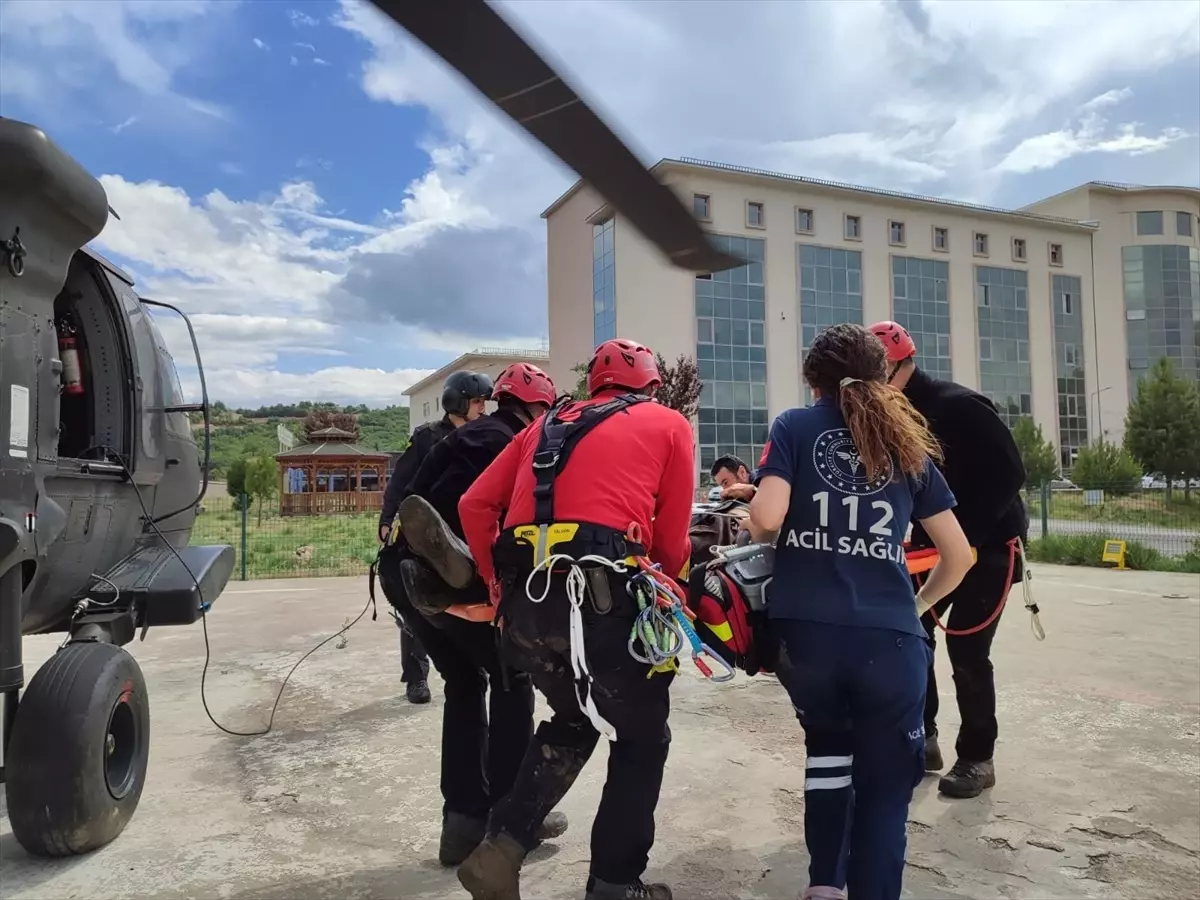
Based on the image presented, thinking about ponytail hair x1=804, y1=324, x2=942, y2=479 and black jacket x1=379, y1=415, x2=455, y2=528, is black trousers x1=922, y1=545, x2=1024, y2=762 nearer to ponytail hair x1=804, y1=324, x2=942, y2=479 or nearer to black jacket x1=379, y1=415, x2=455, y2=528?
ponytail hair x1=804, y1=324, x2=942, y2=479

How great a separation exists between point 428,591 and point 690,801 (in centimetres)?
187

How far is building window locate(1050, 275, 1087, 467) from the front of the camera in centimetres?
5841

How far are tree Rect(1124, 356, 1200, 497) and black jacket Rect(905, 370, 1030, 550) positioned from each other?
4120cm

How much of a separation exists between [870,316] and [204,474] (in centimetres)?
4931

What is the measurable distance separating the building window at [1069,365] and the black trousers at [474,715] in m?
63.7

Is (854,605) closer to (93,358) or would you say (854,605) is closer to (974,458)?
(974,458)

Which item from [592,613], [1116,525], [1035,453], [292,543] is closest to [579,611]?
[592,613]

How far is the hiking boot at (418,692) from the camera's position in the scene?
239 inches

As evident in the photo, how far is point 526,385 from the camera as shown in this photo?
12.6 feet

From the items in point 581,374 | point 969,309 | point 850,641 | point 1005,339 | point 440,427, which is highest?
point 969,309

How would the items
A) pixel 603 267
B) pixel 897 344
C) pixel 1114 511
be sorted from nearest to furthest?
pixel 603 267 → pixel 897 344 → pixel 1114 511

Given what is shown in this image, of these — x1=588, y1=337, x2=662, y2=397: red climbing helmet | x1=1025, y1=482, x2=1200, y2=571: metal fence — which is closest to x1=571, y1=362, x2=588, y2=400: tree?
x1=588, y1=337, x2=662, y2=397: red climbing helmet

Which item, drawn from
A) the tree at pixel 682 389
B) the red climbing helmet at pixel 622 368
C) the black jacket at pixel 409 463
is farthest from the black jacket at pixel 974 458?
the tree at pixel 682 389

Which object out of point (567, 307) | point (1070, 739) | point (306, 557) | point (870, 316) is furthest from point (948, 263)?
point (567, 307)
